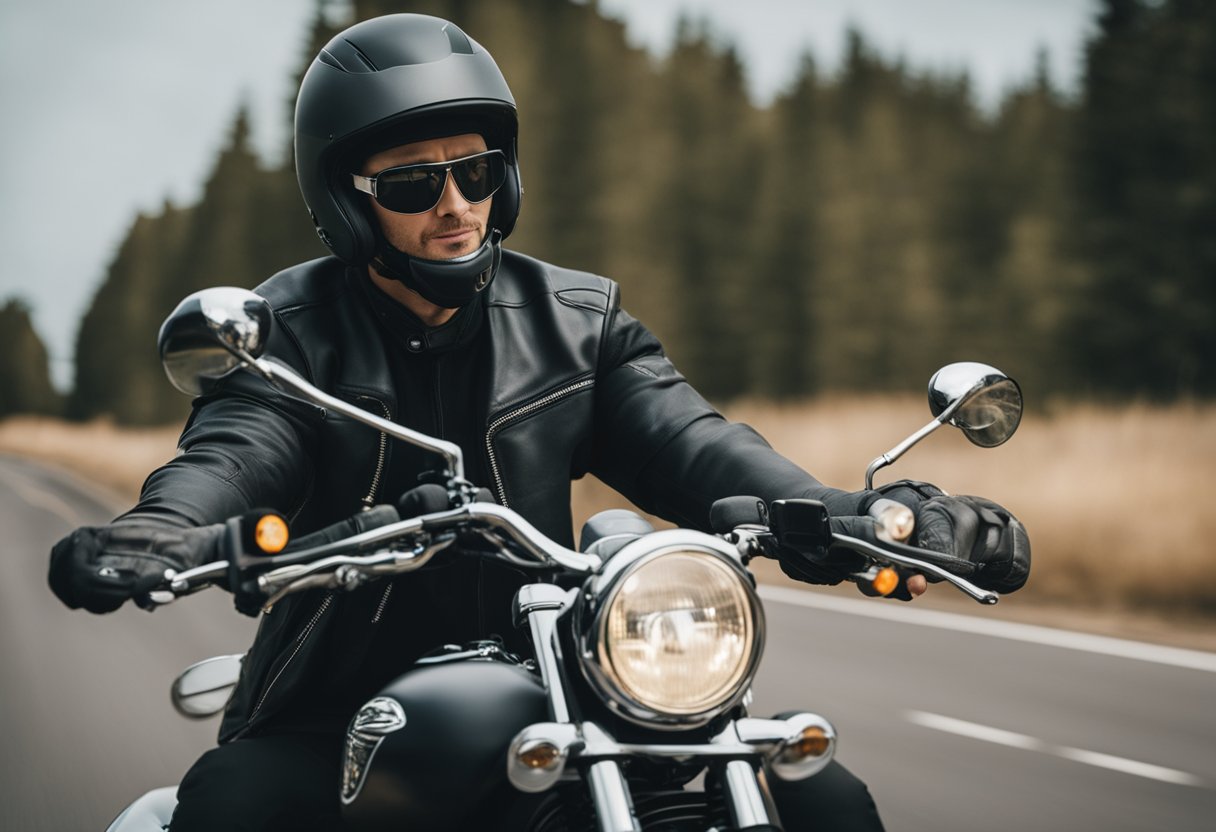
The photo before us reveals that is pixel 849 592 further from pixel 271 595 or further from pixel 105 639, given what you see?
pixel 271 595

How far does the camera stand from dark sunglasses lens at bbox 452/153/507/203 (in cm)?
230

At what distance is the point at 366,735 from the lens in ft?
5.16

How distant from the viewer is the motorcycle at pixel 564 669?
148 centimetres

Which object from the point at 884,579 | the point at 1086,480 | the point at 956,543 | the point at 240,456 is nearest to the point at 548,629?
the point at 884,579

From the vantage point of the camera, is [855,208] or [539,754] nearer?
[539,754]

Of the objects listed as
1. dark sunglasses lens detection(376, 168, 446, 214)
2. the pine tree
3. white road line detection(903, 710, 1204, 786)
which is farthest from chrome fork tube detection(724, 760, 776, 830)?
the pine tree

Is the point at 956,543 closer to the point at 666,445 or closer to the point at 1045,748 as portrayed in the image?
the point at 666,445

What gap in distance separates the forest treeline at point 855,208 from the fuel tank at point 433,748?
26.8m

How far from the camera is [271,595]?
4.93 feet

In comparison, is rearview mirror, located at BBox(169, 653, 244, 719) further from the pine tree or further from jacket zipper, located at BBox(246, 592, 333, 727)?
the pine tree

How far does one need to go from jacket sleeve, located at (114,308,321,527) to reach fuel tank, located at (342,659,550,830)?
1.32 feet

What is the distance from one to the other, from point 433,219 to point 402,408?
0.33 meters

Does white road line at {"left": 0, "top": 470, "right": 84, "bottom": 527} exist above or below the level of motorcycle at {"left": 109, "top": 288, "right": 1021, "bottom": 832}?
below

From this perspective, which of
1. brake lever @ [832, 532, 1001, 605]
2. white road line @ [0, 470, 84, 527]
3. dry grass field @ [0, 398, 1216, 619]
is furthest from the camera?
white road line @ [0, 470, 84, 527]
